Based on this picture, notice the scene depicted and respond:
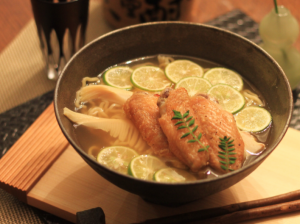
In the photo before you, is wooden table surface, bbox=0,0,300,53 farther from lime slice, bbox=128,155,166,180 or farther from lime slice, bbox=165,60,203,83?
lime slice, bbox=128,155,166,180

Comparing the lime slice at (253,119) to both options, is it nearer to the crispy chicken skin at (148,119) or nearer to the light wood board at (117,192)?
the light wood board at (117,192)

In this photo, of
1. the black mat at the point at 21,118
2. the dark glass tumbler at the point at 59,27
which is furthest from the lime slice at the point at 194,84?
the dark glass tumbler at the point at 59,27

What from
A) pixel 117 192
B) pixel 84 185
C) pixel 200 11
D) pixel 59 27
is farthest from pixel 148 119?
pixel 200 11

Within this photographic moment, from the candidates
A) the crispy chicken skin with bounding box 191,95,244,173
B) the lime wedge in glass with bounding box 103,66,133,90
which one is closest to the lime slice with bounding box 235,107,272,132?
the crispy chicken skin with bounding box 191,95,244,173

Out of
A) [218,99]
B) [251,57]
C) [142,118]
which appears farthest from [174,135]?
[251,57]

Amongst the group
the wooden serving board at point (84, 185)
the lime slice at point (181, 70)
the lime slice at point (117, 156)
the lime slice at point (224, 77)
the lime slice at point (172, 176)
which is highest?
the lime slice at point (224, 77)

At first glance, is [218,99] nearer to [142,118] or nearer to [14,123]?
[142,118]
